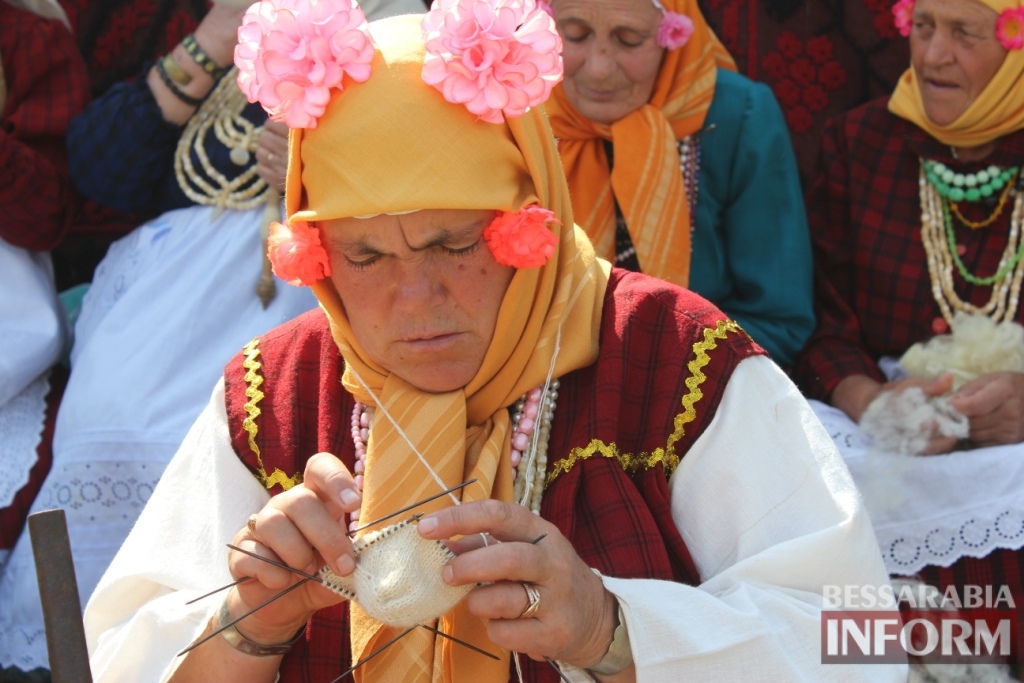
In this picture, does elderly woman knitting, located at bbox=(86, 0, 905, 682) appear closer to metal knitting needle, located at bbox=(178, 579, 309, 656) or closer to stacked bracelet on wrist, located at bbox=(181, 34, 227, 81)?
metal knitting needle, located at bbox=(178, 579, 309, 656)

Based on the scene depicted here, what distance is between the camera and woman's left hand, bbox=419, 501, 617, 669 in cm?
168

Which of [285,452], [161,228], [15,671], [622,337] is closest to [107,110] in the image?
[161,228]

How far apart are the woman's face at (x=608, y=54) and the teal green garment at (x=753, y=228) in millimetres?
250

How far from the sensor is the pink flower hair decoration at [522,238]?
1978 mm

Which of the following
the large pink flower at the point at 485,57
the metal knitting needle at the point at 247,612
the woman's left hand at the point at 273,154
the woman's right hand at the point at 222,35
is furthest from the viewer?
the woman's right hand at the point at 222,35

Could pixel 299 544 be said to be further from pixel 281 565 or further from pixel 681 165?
pixel 681 165

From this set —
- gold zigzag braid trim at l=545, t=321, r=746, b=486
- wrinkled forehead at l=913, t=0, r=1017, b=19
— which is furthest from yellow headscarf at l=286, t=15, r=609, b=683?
wrinkled forehead at l=913, t=0, r=1017, b=19

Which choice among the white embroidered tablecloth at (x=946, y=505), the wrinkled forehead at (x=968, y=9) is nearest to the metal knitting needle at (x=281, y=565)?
the white embroidered tablecloth at (x=946, y=505)

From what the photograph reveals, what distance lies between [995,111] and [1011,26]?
0.23m

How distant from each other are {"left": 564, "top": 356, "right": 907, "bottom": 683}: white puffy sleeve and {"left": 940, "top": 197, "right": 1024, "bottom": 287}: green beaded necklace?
58.3 inches

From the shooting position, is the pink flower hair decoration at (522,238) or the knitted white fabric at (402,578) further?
the pink flower hair decoration at (522,238)

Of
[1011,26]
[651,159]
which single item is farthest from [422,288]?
[1011,26]

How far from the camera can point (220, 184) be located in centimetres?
346

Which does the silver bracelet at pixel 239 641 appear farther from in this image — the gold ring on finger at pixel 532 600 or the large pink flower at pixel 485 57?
the large pink flower at pixel 485 57
